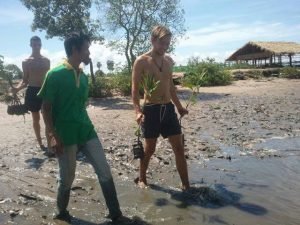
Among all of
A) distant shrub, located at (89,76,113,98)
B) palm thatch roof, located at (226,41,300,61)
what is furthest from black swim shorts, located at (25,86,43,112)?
palm thatch roof, located at (226,41,300,61)

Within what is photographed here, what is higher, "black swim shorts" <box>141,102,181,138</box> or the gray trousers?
"black swim shorts" <box>141,102,181,138</box>

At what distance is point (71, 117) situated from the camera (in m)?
4.34

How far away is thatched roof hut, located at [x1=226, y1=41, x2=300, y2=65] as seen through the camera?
136 feet

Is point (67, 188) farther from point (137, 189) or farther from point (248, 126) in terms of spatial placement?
point (248, 126)

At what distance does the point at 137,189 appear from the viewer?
5.80m

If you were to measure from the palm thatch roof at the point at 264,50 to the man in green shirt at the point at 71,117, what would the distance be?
38375 mm

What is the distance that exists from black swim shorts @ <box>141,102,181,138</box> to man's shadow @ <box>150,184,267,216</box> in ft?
2.48

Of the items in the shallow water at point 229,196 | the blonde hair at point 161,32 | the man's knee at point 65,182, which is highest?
the blonde hair at point 161,32

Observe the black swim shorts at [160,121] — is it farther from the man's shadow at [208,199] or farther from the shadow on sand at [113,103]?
the shadow on sand at [113,103]

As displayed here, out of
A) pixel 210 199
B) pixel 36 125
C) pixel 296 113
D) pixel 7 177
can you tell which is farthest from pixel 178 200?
pixel 296 113

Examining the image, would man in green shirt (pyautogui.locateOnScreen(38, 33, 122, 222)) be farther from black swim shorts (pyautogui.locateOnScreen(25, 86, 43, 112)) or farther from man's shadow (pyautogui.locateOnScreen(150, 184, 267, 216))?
black swim shorts (pyautogui.locateOnScreen(25, 86, 43, 112))

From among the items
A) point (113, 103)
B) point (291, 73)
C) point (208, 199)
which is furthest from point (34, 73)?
point (291, 73)

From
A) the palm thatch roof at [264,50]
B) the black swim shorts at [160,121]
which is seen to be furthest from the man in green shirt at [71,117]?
the palm thatch roof at [264,50]

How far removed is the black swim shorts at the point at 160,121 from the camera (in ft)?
17.7
